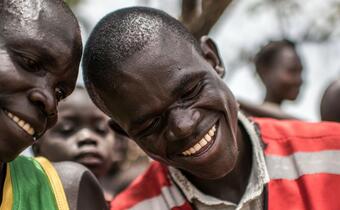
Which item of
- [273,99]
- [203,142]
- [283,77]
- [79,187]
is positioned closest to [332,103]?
[203,142]

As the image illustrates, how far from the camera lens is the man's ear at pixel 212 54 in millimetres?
2969

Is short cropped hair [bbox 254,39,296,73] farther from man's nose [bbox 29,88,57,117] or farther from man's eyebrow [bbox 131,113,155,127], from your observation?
man's nose [bbox 29,88,57,117]

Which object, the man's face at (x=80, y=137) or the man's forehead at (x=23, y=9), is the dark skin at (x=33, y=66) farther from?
the man's face at (x=80, y=137)

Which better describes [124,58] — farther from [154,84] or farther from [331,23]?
[331,23]

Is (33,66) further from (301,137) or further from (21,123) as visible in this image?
(301,137)

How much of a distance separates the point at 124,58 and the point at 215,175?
0.54 meters

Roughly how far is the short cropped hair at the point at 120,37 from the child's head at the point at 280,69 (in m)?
4.07

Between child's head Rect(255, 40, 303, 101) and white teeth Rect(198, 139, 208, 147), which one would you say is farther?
child's head Rect(255, 40, 303, 101)

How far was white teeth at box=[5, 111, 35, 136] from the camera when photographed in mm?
2387

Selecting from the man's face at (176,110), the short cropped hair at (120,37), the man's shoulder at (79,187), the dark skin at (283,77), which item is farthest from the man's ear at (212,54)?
the dark skin at (283,77)

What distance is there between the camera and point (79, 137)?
12.9 feet

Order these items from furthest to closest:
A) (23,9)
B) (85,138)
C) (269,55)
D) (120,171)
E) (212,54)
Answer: (269,55), (120,171), (85,138), (212,54), (23,9)

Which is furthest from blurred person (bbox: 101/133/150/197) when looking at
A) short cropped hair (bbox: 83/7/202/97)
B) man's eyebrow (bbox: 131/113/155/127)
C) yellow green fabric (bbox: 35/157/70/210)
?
man's eyebrow (bbox: 131/113/155/127)

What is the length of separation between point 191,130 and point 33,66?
59 centimetres
